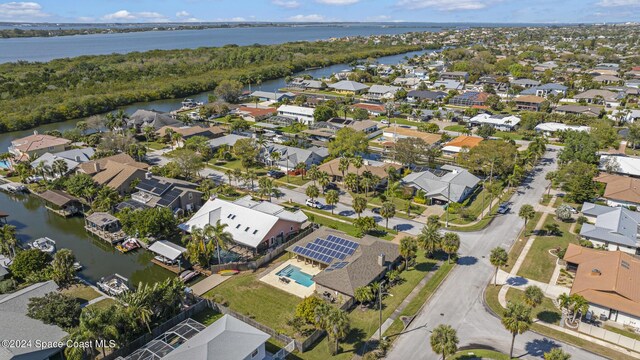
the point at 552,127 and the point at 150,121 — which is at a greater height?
the point at 150,121

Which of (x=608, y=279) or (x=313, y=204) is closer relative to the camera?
(x=608, y=279)

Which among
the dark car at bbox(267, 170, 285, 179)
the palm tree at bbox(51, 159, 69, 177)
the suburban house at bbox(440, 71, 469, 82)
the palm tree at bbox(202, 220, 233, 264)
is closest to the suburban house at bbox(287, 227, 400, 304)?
the palm tree at bbox(202, 220, 233, 264)

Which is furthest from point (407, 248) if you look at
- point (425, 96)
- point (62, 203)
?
point (425, 96)

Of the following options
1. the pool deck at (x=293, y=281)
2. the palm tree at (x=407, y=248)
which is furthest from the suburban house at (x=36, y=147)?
the palm tree at (x=407, y=248)

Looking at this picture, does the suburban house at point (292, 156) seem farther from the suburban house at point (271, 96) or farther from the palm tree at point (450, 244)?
the suburban house at point (271, 96)

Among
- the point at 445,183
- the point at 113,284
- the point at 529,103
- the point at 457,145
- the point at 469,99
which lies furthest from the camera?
the point at 469,99

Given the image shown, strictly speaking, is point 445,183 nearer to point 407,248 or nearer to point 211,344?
point 407,248

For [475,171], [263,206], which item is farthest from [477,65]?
[263,206]
